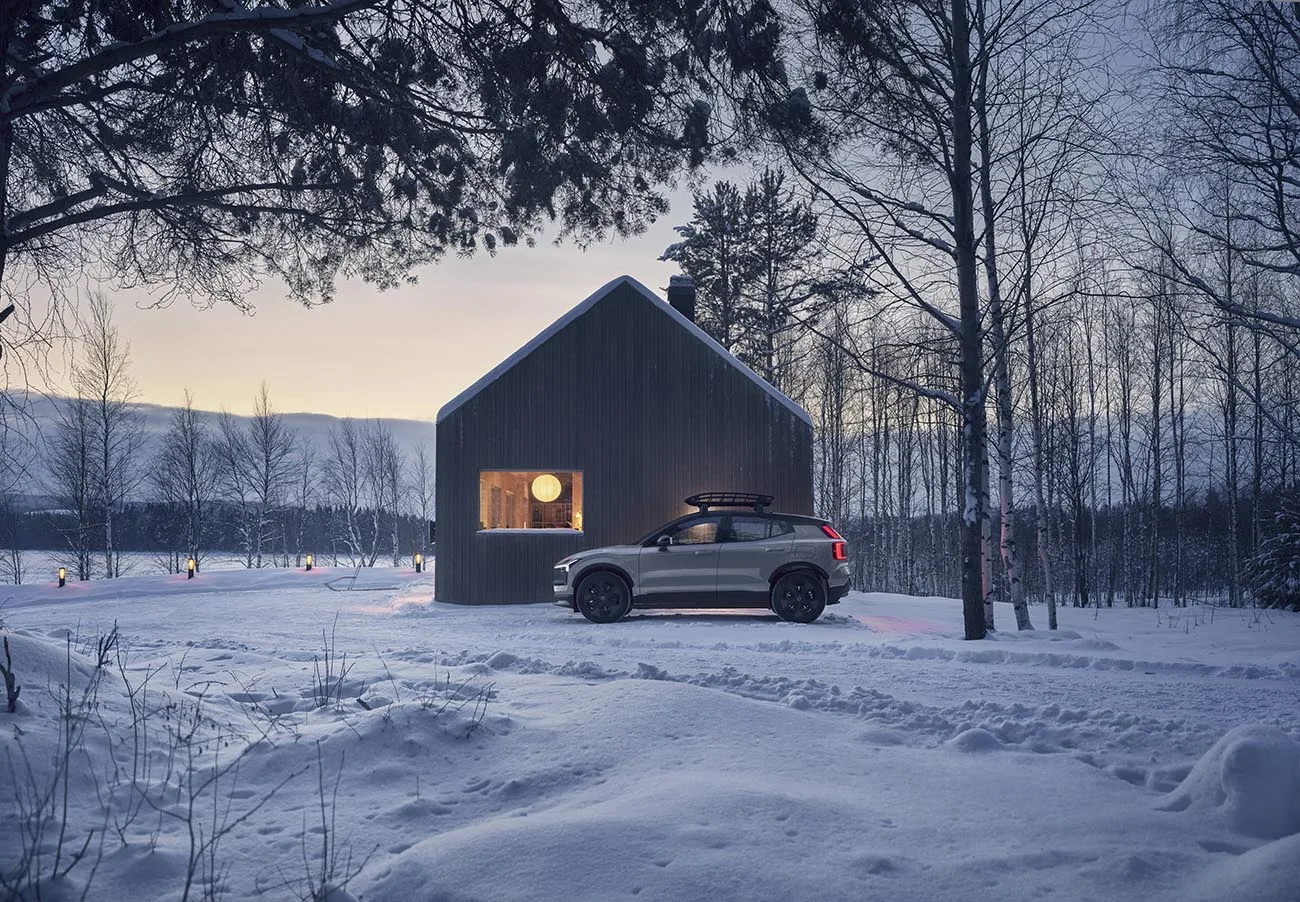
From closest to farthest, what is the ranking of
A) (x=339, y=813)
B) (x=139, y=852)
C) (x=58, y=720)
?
(x=139, y=852) → (x=339, y=813) → (x=58, y=720)

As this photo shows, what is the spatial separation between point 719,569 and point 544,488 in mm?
6072

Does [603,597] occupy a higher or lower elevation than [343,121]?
lower

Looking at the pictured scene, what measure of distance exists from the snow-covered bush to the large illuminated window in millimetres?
18037

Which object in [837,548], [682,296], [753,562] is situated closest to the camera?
[837,548]

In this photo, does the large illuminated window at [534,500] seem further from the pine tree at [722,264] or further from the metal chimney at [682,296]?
the pine tree at [722,264]

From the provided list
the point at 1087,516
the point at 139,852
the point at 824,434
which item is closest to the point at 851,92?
the point at 139,852

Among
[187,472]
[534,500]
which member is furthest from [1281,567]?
[187,472]

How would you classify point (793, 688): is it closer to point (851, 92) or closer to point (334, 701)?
point (334, 701)

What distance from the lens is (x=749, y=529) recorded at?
527 inches

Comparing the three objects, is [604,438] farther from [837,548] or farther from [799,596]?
[837,548]

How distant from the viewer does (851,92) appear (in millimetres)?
5969

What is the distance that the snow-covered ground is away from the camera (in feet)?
10.3

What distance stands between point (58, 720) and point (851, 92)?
6776 millimetres

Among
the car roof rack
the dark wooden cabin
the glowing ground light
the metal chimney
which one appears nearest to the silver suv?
the car roof rack
